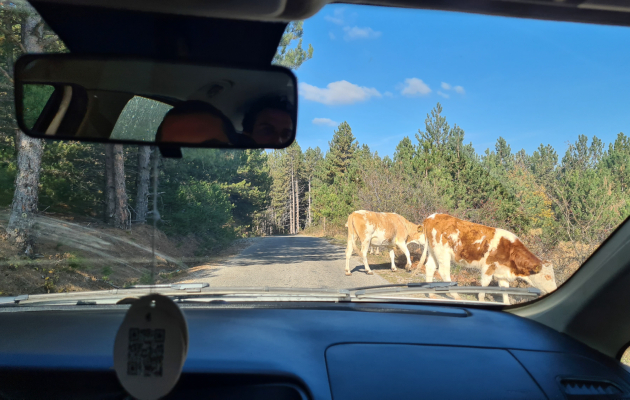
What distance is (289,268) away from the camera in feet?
17.3

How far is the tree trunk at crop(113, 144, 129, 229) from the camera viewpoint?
3.57 metres

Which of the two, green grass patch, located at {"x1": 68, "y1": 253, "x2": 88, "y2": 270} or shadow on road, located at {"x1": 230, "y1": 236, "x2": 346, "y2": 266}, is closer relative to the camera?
green grass patch, located at {"x1": 68, "y1": 253, "x2": 88, "y2": 270}

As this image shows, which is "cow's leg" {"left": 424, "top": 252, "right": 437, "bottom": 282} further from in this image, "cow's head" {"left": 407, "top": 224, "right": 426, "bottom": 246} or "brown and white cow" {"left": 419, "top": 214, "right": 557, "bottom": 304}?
"cow's head" {"left": 407, "top": 224, "right": 426, "bottom": 246}

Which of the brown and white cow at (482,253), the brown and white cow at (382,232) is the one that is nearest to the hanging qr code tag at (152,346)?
the brown and white cow at (482,253)

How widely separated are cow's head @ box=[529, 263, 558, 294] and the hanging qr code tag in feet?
8.69

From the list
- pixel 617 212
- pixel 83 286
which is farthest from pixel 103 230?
pixel 617 212

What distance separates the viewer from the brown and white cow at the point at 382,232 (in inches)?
249

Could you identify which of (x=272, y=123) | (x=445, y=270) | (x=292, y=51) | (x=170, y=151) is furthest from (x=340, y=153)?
(x=170, y=151)

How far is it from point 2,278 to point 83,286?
3.69 feet

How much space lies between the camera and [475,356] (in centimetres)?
225

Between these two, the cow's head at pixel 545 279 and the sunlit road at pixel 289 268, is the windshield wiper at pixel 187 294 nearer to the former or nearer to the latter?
the sunlit road at pixel 289 268

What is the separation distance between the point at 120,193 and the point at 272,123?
235 cm

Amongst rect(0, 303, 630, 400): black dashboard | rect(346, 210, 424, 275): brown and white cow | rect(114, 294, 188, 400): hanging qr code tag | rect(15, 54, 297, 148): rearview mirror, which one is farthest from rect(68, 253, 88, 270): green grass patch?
rect(114, 294, 188, 400): hanging qr code tag

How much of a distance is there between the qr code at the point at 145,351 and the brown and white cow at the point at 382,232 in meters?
4.79
